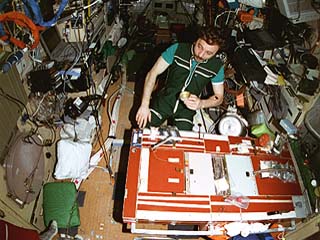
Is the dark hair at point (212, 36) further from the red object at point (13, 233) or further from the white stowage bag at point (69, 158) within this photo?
the red object at point (13, 233)

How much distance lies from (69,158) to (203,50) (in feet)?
6.21

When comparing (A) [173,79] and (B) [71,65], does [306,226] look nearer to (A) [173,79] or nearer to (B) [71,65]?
(A) [173,79]

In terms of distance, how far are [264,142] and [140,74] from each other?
2423 mm

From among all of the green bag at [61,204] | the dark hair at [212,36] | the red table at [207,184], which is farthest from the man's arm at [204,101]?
the green bag at [61,204]

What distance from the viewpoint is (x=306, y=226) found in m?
2.77

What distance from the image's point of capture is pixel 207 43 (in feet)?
8.93

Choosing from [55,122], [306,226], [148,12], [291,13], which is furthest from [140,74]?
[306,226]

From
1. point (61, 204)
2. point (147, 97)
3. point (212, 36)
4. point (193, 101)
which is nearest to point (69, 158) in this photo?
point (61, 204)

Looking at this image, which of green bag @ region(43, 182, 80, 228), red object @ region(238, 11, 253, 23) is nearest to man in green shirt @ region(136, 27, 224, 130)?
green bag @ region(43, 182, 80, 228)

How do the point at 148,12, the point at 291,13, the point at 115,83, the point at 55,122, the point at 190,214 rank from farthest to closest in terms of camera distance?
the point at 148,12 → the point at 115,83 → the point at 55,122 → the point at 291,13 → the point at 190,214

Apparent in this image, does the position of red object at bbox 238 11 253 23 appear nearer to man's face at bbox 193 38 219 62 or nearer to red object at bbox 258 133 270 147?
man's face at bbox 193 38 219 62

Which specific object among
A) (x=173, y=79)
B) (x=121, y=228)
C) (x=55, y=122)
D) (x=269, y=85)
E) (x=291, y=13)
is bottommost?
(x=121, y=228)

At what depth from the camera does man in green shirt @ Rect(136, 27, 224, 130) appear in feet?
9.44

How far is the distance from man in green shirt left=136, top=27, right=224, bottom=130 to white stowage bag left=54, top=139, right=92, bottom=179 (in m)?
0.89
